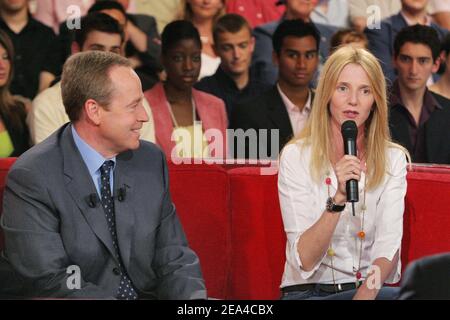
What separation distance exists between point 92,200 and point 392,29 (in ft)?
7.21

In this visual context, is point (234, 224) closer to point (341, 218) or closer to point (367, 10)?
point (341, 218)

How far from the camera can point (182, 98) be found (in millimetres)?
3842

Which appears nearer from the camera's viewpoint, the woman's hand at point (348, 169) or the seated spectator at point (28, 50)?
the woman's hand at point (348, 169)

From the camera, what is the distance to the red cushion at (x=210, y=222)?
281cm

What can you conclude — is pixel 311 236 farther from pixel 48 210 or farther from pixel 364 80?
pixel 48 210

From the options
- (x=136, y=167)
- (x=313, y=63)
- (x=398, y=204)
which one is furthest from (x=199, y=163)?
(x=313, y=63)

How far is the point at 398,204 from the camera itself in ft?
8.08

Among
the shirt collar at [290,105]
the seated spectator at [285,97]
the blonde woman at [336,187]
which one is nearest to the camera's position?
the blonde woman at [336,187]

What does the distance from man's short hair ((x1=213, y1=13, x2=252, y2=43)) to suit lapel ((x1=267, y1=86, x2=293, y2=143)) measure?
39 centimetres

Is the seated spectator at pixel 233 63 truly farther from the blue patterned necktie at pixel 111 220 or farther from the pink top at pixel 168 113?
the blue patterned necktie at pixel 111 220

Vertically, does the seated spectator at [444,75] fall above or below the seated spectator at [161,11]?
below

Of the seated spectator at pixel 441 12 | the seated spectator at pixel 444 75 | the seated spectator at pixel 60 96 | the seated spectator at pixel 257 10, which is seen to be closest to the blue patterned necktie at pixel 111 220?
the seated spectator at pixel 60 96

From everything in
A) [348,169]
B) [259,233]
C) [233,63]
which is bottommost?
[259,233]

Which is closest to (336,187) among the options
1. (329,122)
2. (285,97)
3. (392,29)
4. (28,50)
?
(329,122)
